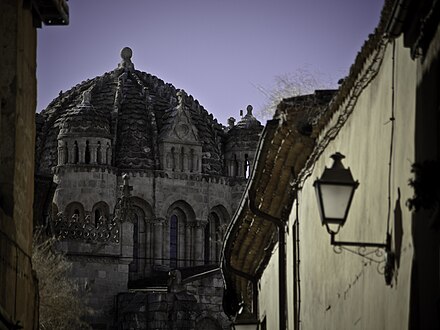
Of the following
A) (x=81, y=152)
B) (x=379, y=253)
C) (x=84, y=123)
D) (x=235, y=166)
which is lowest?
(x=379, y=253)

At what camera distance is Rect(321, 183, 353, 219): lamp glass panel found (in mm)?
13492

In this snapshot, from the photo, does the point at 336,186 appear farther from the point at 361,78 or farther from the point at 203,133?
the point at 203,133

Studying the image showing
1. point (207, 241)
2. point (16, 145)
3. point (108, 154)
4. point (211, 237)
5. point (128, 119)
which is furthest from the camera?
point (128, 119)

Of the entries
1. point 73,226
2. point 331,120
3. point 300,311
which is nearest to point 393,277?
point 331,120

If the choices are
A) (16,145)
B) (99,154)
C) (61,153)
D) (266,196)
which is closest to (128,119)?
(99,154)

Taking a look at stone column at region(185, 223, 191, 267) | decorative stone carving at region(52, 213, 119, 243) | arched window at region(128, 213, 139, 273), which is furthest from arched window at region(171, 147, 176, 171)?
decorative stone carving at region(52, 213, 119, 243)

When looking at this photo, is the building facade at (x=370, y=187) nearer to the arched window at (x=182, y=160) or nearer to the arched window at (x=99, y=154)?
the arched window at (x=99, y=154)

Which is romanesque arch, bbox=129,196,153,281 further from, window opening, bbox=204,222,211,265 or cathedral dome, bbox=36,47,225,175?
window opening, bbox=204,222,211,265

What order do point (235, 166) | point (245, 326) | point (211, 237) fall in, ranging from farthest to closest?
1. point (235, 166)
2. point (211, 237)
3. point (245, 326)

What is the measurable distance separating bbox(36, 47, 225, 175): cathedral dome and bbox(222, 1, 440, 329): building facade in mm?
57762

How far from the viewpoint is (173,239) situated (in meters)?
81.9

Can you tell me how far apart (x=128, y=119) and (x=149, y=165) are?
7.49 ft

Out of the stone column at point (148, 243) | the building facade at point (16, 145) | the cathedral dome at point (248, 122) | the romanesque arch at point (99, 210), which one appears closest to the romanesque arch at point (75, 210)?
the romanesque arch at point (99, 210)

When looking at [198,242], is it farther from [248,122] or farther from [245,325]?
[245,325]
